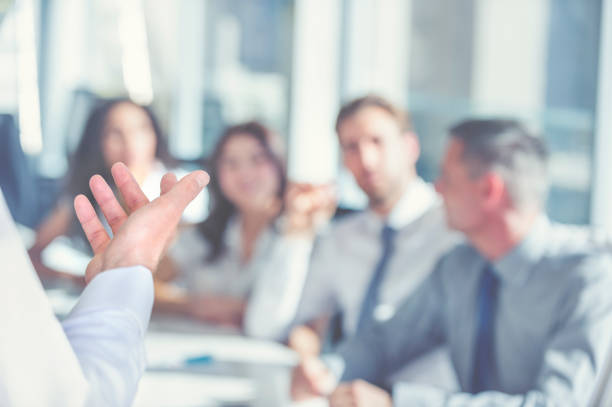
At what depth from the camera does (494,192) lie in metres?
0.81

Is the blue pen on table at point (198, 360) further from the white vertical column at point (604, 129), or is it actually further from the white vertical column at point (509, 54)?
the white vertical column at point (509, 54)

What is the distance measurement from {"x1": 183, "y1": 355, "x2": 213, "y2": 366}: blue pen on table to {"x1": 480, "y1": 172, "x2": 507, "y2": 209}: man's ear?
0.42 metres

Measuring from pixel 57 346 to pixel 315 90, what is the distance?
5.70 feet

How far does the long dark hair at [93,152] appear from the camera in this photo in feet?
4.53

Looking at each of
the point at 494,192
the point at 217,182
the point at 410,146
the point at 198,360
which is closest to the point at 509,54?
the point at 410,146

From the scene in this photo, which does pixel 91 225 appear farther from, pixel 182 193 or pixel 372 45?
pixel 372 45

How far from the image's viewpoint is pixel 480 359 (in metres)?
0.75

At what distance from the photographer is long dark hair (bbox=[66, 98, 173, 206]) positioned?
1380mm

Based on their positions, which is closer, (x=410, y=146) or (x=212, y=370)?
(x=212, y=370)

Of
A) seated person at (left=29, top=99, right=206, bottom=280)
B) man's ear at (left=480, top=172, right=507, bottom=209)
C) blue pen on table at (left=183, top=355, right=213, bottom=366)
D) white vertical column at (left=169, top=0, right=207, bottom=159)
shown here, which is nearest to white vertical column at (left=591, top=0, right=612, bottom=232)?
man's ear at (left=480, top=172, right=507, bottom=209)

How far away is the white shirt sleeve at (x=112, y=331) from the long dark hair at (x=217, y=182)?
0.88 meters

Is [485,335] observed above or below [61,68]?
below

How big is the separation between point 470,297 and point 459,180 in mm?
166

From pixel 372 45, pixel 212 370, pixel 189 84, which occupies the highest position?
pixel 372 45
